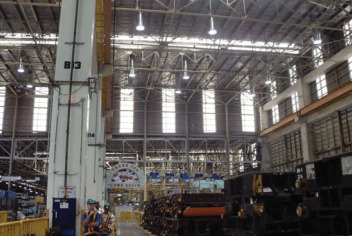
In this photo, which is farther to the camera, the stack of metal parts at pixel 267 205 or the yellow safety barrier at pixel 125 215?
the yellow safety barrier at pixel 125 215

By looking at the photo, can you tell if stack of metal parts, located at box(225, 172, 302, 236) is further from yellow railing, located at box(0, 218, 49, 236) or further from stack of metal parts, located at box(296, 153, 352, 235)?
yellow railing, located at box(0, 218, 49, 236)

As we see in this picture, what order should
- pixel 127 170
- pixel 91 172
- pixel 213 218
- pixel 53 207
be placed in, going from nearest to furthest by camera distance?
pixel 53 207, pixel 213 218, pixel 91 172, pixel 127 170

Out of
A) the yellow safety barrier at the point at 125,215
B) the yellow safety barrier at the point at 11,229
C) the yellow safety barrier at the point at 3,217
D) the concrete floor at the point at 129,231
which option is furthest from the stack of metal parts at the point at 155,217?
the yellow safety barrier at the point at 125,215

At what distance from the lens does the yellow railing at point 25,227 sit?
24.0 feet

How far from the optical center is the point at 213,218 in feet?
50.7

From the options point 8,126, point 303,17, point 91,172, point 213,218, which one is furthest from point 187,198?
point 8,126

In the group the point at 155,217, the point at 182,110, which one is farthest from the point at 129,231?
the point at 182,110

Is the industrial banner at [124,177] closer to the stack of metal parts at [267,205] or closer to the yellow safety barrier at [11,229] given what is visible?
the stack of metal parts at [267,205]

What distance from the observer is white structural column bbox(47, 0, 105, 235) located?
10.5 m

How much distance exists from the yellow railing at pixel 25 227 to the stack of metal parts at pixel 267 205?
5659 millimetres

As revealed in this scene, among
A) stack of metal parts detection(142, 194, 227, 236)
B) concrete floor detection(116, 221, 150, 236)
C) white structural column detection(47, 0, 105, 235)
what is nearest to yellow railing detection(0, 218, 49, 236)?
white structural column detection(47, 0, 105, 235)

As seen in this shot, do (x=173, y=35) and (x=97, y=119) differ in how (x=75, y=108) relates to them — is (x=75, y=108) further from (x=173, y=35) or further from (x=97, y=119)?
(x=173, y=35)

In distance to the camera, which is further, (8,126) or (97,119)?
(8,126)

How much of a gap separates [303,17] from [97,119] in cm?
1613
